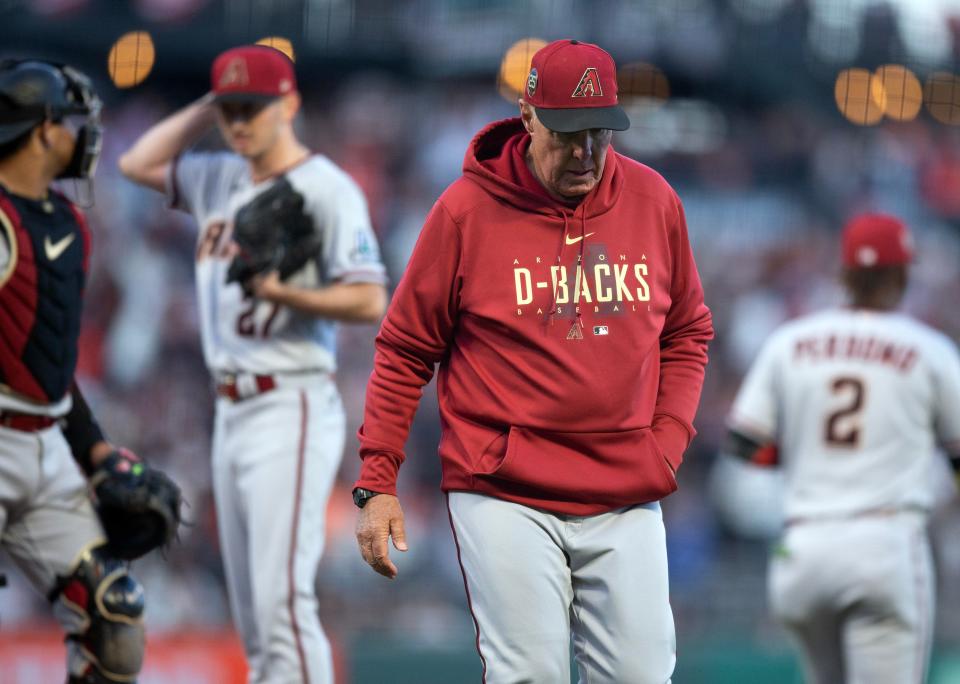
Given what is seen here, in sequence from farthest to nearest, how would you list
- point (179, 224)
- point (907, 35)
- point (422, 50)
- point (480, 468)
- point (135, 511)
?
Result: 1. point (907, 35)
2. point (422, 50)
3. point (179, 224)
4. point (135, 511)
5. point (480, 468)

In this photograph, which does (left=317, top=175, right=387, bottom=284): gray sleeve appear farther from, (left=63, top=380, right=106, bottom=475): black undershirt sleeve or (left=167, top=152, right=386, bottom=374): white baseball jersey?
(left=63, top=380, right=106, bottom=475): black undershirt sleeve

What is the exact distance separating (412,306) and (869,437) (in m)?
2.67

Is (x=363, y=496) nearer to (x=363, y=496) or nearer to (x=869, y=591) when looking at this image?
(x=363, y=496)

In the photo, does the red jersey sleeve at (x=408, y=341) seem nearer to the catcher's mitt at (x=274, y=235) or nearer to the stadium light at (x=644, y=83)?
the catcher's mitt at (x=274, y=235)

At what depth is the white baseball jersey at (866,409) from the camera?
603 cm

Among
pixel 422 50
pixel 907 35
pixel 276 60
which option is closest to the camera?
pixel 276 60

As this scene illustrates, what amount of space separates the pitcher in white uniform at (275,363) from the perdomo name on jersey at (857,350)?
1.84 meters

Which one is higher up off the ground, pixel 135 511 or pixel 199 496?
pixel 135 511

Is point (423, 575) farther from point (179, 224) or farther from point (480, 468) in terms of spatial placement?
point (480, 468)

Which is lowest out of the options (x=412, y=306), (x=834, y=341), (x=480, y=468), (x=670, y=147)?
(x=670, y=147)

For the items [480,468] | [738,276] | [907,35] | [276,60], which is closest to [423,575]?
[738,276]

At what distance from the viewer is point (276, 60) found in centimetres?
579

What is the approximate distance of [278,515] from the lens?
17.9ft

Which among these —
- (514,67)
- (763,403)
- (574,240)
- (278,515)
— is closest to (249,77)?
(278,515)
